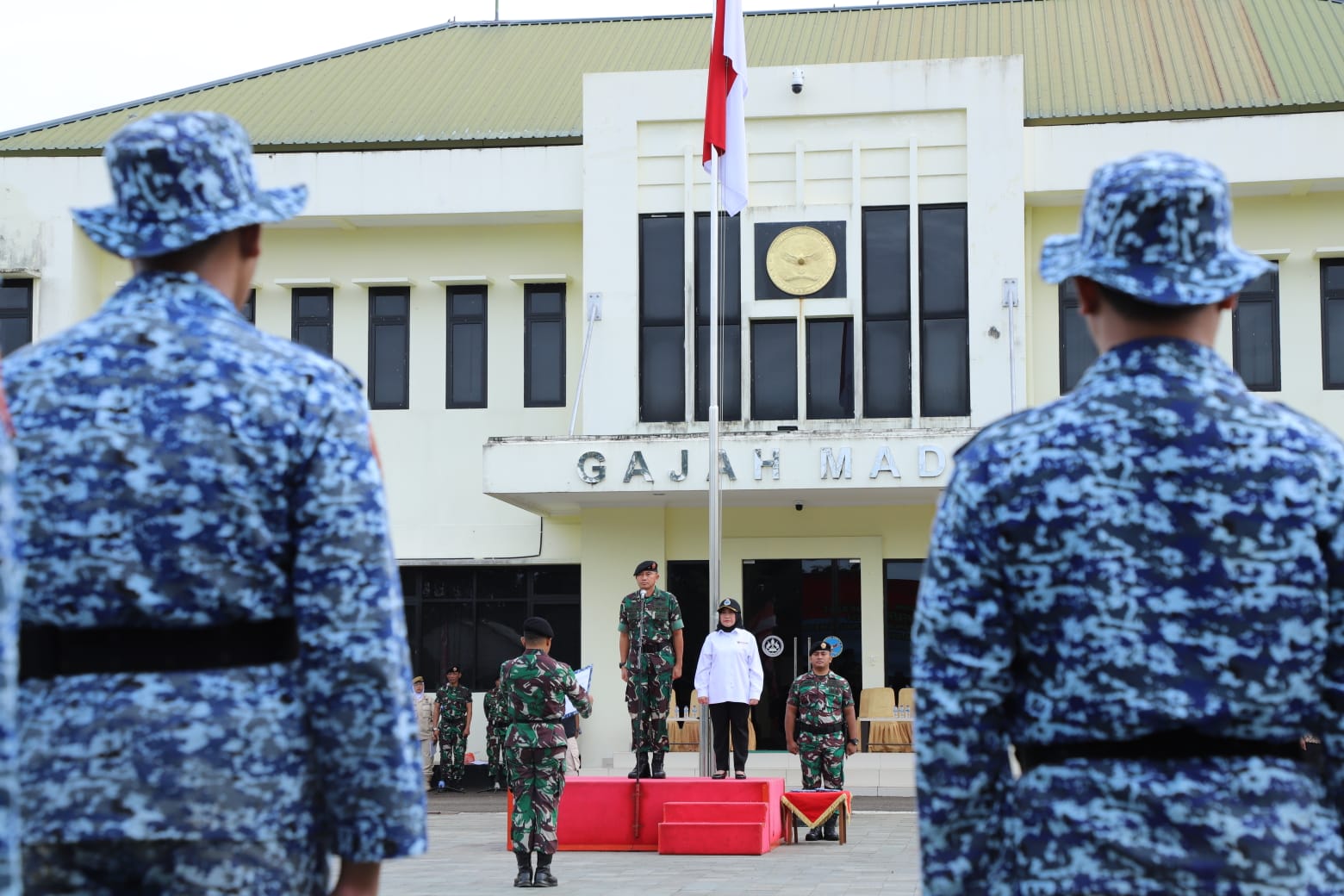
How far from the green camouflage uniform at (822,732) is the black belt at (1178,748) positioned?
45.9 feet

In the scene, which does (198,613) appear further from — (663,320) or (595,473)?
(663,320)

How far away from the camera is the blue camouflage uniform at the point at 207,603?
295 centimetres

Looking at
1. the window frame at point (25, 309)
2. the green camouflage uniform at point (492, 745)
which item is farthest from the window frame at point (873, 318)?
the window frame at point (25, 309)

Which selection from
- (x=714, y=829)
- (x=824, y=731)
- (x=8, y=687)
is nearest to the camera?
(x=8, y=687)

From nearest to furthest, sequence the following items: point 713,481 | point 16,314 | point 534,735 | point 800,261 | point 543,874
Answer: point 543,874 < point 534,735 < point 713,481 < point 800,261 < point 16,314

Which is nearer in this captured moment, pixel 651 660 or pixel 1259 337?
pixel 651 660

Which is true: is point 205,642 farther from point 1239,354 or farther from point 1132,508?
point 1239,354

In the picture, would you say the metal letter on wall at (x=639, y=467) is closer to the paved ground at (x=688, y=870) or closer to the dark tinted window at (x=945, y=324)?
the dark tinted window at (x=945, y=324)

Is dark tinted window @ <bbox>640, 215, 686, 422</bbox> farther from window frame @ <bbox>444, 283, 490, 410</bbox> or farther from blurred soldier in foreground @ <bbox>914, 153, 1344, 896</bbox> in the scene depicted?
blurred soldier in foreground @ <bbox>914, 153, 1344, 896</bbox>

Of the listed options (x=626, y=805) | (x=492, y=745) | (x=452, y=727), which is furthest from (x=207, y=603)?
(x=452, y=727)

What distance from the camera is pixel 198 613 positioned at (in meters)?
3.05

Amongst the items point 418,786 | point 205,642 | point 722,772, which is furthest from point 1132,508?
point 722,772

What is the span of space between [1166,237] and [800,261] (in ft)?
77.1

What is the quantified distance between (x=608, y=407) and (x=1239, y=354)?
9.56 metres
